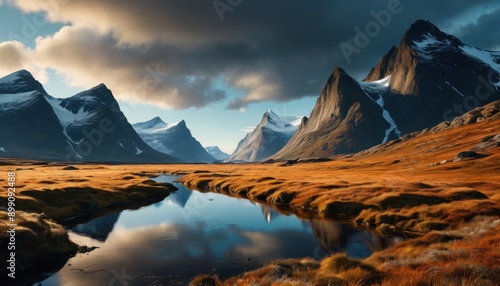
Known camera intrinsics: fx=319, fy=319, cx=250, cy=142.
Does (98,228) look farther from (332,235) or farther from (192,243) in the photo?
(332,235)

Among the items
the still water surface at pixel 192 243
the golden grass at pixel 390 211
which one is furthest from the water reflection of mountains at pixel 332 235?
the golden grass at pixel 390 211

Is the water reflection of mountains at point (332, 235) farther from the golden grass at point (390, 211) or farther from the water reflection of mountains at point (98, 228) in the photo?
the golden grass at point (390, 211)

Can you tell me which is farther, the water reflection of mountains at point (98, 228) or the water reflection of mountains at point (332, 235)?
the water reflection of mountains at point (98, 228)

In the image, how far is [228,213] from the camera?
6794 centimetres

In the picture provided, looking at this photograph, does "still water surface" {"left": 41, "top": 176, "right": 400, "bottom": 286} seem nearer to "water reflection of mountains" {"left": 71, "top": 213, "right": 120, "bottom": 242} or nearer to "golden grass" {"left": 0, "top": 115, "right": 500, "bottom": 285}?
"water reflection of mountains" {"left": 71, "top": 213, "right": 120, "bottom": 242}

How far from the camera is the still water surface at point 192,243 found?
3226 centimetres

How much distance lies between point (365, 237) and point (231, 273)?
73.7 feet

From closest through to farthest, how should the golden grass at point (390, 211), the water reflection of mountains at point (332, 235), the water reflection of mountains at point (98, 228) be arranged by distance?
the golden grass at point (390, 211), the water reflection of mountains at point (332, 235), the water reflection of mountains at point (98, 228)

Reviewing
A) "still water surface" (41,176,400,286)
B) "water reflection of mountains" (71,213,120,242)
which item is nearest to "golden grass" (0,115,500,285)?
"water reflection of mountains" (71,213,120,242)

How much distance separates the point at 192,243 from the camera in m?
44.0

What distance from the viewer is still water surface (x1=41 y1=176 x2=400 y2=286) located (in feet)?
106

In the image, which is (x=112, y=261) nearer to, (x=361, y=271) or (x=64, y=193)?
(x=361, y=271)

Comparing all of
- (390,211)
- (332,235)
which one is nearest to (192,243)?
(332,235)

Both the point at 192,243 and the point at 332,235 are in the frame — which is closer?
the point at 192,243
